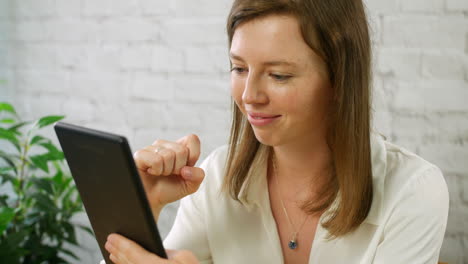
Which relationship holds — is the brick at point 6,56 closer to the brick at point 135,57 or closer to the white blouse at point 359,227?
the brick at point 135,57

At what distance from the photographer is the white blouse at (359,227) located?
3.51 ft

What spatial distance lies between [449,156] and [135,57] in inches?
40.3

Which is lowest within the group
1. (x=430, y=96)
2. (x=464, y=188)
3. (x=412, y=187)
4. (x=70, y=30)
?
(x=464, y=188)

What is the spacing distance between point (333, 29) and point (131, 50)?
101cm

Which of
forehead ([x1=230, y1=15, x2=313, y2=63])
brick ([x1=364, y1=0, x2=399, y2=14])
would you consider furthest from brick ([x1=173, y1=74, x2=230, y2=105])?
forehead ([x1=230, y1=15, x2=313, y2=63])

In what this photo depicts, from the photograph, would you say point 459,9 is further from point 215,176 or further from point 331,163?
point 215,176

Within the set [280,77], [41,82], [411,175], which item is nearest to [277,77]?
[280,77]

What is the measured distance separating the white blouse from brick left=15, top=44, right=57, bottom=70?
99cm

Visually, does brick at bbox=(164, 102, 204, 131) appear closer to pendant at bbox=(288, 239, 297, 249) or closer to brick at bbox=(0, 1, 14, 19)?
pendant at bbox=(288, 239, 297, 249)

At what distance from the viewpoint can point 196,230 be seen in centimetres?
125

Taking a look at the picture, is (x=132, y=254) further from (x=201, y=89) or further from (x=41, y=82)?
(x=41, y=82)

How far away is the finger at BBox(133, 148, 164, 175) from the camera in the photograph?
99 cm

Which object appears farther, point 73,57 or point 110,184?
point 73,57

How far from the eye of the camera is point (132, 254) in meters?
0.82
